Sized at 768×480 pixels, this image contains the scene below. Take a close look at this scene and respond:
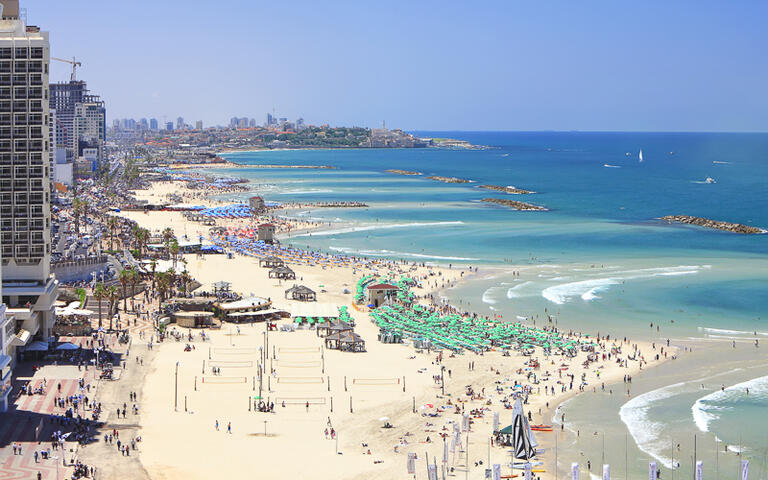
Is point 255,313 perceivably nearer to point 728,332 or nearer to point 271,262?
point 271,262

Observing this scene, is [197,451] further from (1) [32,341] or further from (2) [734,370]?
(2) [734,370]

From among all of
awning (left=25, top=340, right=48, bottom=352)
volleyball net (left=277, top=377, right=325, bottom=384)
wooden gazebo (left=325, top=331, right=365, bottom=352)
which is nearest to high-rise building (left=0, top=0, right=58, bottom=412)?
awning (left=25, top=340, right=48, bottom=352)

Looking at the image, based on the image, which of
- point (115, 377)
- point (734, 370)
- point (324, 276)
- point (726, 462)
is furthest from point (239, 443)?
point (324, 276)

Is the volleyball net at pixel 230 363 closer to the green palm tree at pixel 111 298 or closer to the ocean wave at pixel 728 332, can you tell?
the green palm tree at pixel 111 298

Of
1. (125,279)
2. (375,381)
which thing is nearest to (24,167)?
(125,279)

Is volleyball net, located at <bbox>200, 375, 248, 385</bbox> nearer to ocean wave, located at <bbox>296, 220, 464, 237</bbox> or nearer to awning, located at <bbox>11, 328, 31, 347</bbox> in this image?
awning, located at <bbox>11, 328, 31, 347</bbox>

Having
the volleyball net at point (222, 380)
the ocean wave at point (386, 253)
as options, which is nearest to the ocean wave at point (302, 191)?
the ocean wave at point (386, 253)
